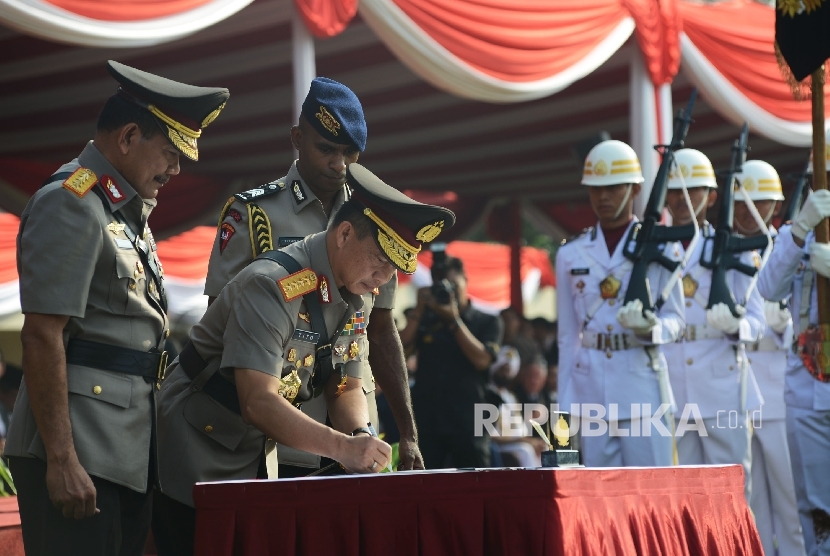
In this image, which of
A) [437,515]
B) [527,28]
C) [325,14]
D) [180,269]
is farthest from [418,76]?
[437,515]

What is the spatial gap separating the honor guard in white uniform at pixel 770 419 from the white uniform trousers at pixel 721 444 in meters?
0.23

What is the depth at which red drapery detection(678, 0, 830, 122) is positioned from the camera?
8.47 meters

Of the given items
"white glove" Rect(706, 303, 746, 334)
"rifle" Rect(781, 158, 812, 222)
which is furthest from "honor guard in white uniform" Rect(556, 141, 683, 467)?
"rifle" Rect(781, 158, 812, 222)

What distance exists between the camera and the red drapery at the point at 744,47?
8469 mm

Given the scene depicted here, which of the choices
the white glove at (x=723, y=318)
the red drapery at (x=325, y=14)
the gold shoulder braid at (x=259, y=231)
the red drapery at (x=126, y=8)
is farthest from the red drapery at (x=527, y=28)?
the gold shoulder braid at (x=259, y=231)

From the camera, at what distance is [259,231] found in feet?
11.7

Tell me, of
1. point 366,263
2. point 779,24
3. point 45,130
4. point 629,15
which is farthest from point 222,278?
point 45,130

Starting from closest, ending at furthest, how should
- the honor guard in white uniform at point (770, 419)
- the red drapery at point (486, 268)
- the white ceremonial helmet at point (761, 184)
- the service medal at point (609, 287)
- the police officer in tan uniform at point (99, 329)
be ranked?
the police officer in tan uniform at point (99, 329), the service medal at point (609, 287), the honor guard in white uniform at point (770, 419), the white ceremonial helmet at point (761, 184), the red drapery at point (486, 268)

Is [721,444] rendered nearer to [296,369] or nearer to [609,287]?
[609,287]

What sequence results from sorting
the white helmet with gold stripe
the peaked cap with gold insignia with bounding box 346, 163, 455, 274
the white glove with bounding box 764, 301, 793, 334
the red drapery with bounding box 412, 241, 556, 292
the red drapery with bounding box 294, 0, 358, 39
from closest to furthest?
the peaked cap with gold insignia with bounding box 346, 163, 455, 274 < the white helmet with gold stripe < the red drapery with bounding box 294, 0, 358, 39 < the white glove with bounding box 764, 301, 793, 334 < the red drapery with bounding box 412, 241, 556, 292

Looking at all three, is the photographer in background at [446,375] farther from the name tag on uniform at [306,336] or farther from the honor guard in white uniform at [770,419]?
the name tag on uniform at [306,336]

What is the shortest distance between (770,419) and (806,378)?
1296mm

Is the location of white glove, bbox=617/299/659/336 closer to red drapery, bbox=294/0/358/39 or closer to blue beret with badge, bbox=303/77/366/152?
red drapery, bbox=294/0/358/39

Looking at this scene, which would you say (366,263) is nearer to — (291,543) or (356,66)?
(291,543)
